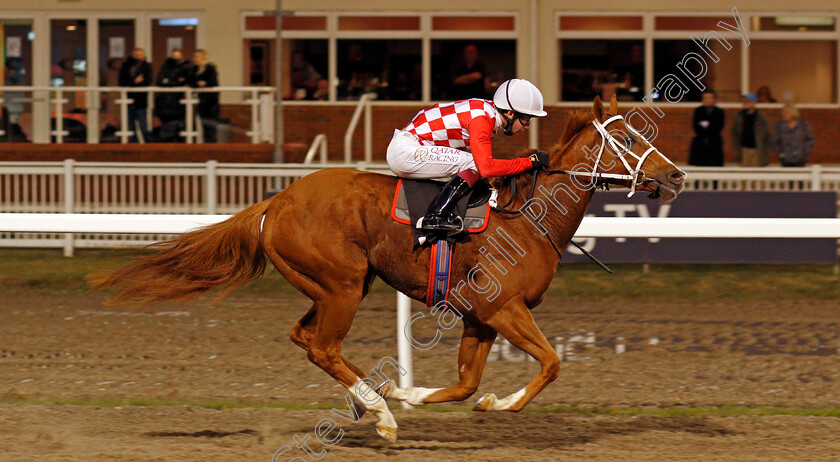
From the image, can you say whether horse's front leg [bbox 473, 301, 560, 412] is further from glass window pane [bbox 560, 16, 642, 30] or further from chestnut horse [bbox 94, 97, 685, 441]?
glass window pane [bbox 560, 16, 642, 30]

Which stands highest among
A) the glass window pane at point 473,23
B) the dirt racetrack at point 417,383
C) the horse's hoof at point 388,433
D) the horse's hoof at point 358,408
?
the glass window pane at point 473,23

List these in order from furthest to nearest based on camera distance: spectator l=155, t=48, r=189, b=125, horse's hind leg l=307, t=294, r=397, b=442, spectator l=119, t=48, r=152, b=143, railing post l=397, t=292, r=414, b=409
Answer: spectator l=119, t=48, r=152, b=143
spectator l=155, t=48, r=189, b=125
railing post l=397, t=292, r=414, b=409
horse's hind leg l=307, t=294, r=397, b=442

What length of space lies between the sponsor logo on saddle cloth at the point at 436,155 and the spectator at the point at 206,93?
10042 mm

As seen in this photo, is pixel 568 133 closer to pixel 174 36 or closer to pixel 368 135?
pixel 368 135

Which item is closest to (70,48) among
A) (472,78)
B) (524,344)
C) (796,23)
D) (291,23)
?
(291,23)

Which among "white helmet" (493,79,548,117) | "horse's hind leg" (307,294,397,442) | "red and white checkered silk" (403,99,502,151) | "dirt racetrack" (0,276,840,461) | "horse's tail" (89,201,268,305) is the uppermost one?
"white helmet" (493,79,548,117)

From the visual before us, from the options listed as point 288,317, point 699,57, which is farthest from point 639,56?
point 288,317

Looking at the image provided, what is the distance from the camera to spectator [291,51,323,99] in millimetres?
17781

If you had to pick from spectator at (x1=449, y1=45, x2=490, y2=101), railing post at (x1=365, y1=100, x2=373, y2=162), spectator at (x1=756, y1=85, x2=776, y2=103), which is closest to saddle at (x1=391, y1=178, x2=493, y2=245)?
railing post at (x1=365, y1=100, x2=373, y2=162)

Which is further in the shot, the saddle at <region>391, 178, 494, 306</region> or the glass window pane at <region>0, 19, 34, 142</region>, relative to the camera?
the glass window pane at <region>0, 19, 34, 142</region>

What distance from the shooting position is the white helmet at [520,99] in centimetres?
513

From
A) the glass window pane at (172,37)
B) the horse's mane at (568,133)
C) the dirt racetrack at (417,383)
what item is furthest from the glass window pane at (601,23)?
the horse's mane at (568,133)

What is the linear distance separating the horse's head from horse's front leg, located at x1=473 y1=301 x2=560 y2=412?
758 mm

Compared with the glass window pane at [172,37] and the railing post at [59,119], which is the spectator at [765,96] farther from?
the railing post at [59,119]
